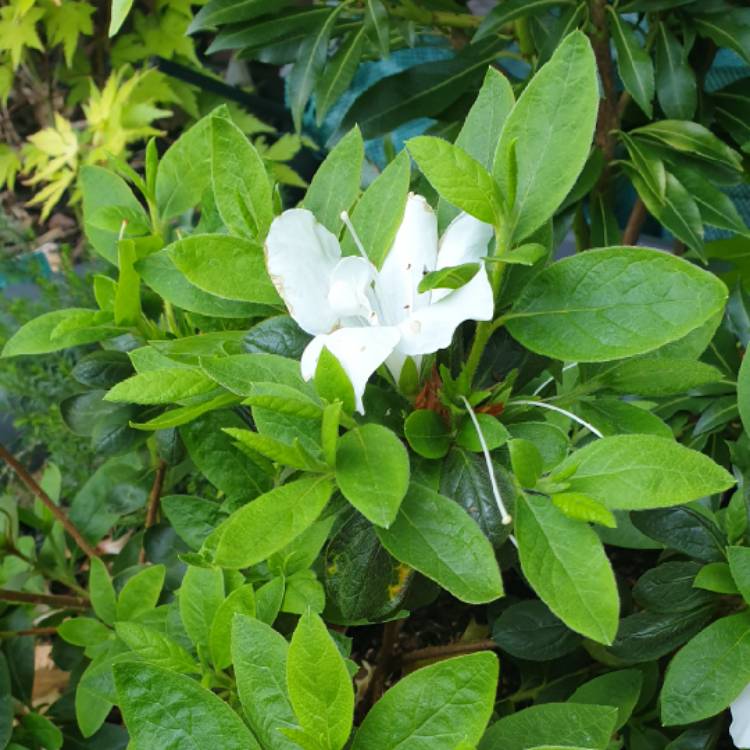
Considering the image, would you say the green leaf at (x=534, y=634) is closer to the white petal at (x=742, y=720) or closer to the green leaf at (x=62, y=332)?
the white petal at (x=742, y=720)

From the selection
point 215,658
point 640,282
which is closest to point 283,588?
point 215,658

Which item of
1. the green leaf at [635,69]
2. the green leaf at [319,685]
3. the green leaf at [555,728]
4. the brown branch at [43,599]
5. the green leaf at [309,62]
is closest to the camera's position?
the green leaf at [319,685]

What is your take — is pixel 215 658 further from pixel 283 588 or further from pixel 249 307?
pixel 249 307

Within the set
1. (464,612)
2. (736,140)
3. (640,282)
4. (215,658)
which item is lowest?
(464,612)

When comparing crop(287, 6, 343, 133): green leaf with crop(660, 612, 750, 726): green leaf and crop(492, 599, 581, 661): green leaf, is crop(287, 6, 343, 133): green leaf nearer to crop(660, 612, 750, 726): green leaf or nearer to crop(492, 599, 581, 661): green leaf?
crop(492, 599, 581, 661): green leaf

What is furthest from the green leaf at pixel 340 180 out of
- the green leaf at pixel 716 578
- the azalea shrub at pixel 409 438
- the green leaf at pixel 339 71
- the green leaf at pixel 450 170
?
the green leaf at pixel 339 71
